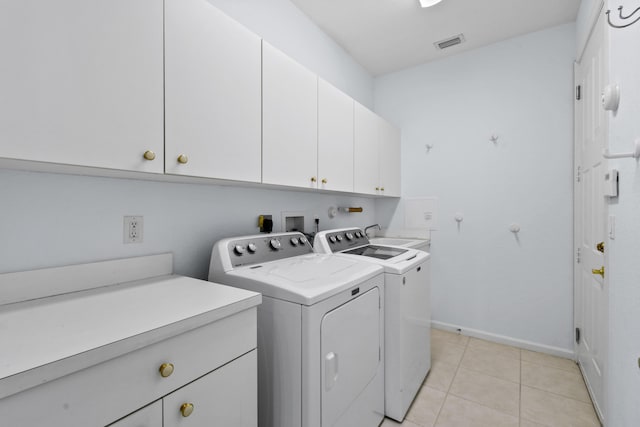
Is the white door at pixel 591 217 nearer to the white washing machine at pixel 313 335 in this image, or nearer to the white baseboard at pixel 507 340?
the white baseboard at pixel 507 340

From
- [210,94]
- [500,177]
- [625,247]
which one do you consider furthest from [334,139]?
[500,177]

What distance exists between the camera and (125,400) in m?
0.72

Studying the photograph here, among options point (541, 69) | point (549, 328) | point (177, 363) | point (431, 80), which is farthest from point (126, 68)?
point (549, 328)

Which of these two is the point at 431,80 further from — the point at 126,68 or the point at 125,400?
the point at 125,400

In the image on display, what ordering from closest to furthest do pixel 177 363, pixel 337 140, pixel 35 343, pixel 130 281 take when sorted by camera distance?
pixel 35 343
pixel 177 363
pixel 130 281
pixel 337 140

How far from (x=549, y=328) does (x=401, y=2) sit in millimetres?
2926

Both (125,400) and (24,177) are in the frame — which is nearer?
(125,400)

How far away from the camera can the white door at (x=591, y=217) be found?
1.65 metres

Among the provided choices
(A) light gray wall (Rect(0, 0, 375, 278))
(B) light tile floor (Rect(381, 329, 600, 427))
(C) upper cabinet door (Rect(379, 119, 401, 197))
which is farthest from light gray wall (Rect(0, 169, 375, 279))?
(B) light tile floor (Rect(381, 329, 600, 427))

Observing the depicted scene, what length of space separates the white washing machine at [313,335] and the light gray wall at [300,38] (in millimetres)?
1409

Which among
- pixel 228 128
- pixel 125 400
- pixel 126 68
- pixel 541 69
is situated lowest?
pixel 125 400

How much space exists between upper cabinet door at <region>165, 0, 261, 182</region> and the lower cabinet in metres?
0.75

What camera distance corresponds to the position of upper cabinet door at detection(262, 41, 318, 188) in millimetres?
1530

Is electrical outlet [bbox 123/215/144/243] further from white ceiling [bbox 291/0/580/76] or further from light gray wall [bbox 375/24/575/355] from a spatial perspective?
light gray wall [bbox 375/24/575/355]
